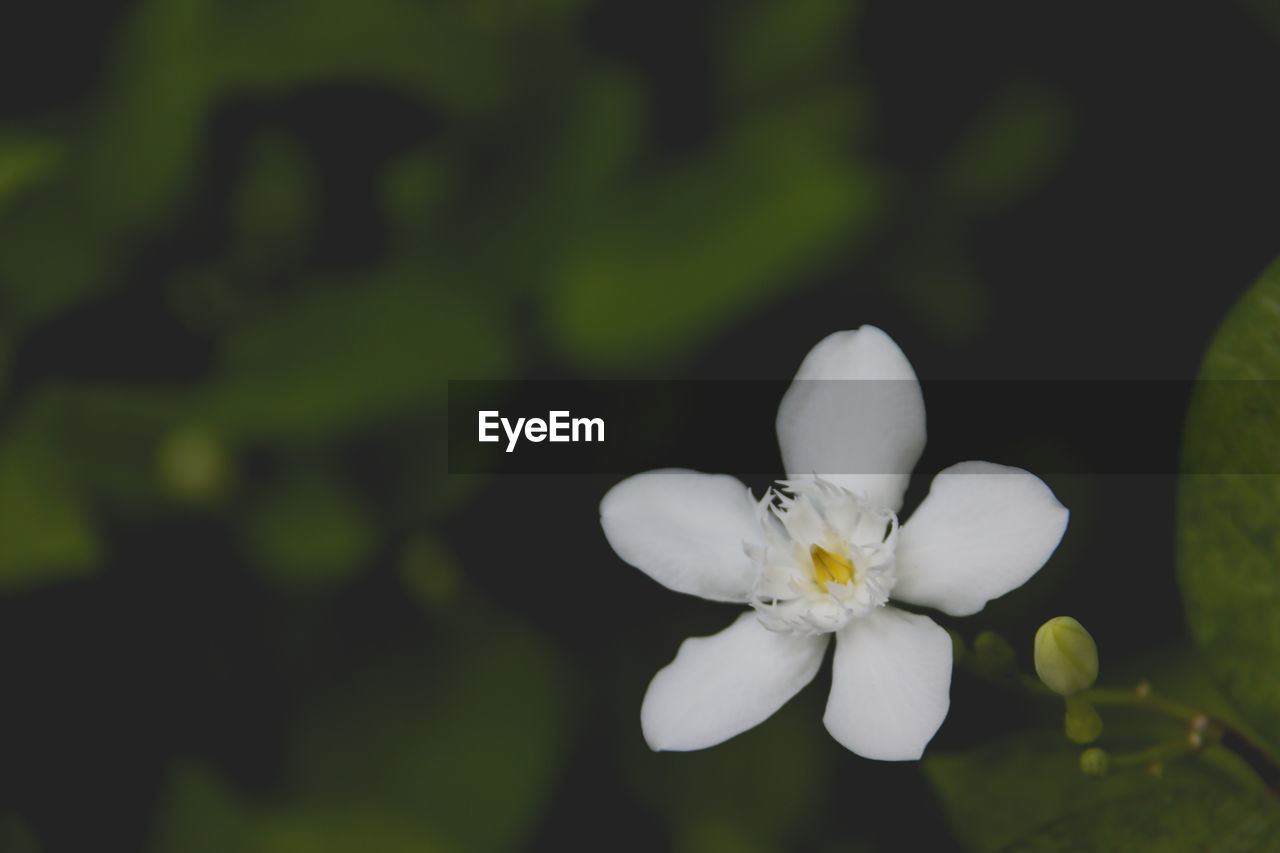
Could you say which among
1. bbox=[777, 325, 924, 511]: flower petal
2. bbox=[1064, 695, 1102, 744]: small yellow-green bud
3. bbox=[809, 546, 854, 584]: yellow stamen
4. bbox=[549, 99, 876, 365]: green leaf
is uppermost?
bbox=[549, 99, 876, 365]: green leaf

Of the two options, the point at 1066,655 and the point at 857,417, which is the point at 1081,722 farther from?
the point at 857,417

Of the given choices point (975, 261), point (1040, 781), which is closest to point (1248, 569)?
point (1040, 781)

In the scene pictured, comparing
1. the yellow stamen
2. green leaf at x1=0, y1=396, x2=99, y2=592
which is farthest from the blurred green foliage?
green leaf at x1=0, y1=396, x2=99, y2=592

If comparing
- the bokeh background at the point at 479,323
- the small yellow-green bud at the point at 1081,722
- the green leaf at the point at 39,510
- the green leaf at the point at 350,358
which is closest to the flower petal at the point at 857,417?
the small yellow-green bud at the point at 1081,722

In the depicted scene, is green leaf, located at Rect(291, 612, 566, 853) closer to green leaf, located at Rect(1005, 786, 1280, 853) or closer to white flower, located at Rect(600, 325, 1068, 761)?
white flower, located at Rect(600, 325, 1068, 761)

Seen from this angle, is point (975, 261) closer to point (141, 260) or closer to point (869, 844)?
point (869, 844)

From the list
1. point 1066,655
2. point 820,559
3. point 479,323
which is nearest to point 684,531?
point 820,559
